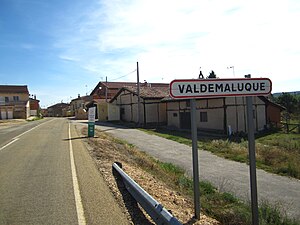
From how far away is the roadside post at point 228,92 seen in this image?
16.0 ft

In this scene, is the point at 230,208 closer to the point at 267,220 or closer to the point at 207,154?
the point at 267,220

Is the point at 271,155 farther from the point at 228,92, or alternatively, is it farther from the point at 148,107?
the point at 148,107

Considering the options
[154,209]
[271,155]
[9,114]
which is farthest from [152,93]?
[9,114]

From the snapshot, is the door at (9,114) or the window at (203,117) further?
the door at (9,114)

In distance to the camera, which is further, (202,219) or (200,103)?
(200,103)

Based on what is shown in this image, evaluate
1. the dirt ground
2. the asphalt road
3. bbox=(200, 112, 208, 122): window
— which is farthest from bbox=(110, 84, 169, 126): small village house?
the dirt ground

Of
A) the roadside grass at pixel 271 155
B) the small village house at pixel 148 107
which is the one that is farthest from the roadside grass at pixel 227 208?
the small village house at pixel 148 107

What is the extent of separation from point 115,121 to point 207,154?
28.5 metres

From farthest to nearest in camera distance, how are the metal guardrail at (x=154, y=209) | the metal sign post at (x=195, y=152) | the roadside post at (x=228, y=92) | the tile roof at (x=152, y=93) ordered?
the tile roof at (x=152, y=93) → the metal sign post at (x=195, y=152) → the roadside post at (x=228, y=92) → the metal guardrail at (x=154, y=209)

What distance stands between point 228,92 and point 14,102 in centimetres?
7350

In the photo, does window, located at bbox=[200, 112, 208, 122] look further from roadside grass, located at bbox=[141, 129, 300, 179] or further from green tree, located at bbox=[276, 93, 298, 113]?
green tree, located at bbox=[276, 93, 298, 113]

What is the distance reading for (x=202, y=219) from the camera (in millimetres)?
5488

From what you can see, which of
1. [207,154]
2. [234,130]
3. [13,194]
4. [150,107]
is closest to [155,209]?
[13,194]

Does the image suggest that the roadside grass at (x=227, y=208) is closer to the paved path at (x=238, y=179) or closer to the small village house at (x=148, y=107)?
the paved path at (x=238, y=179)
